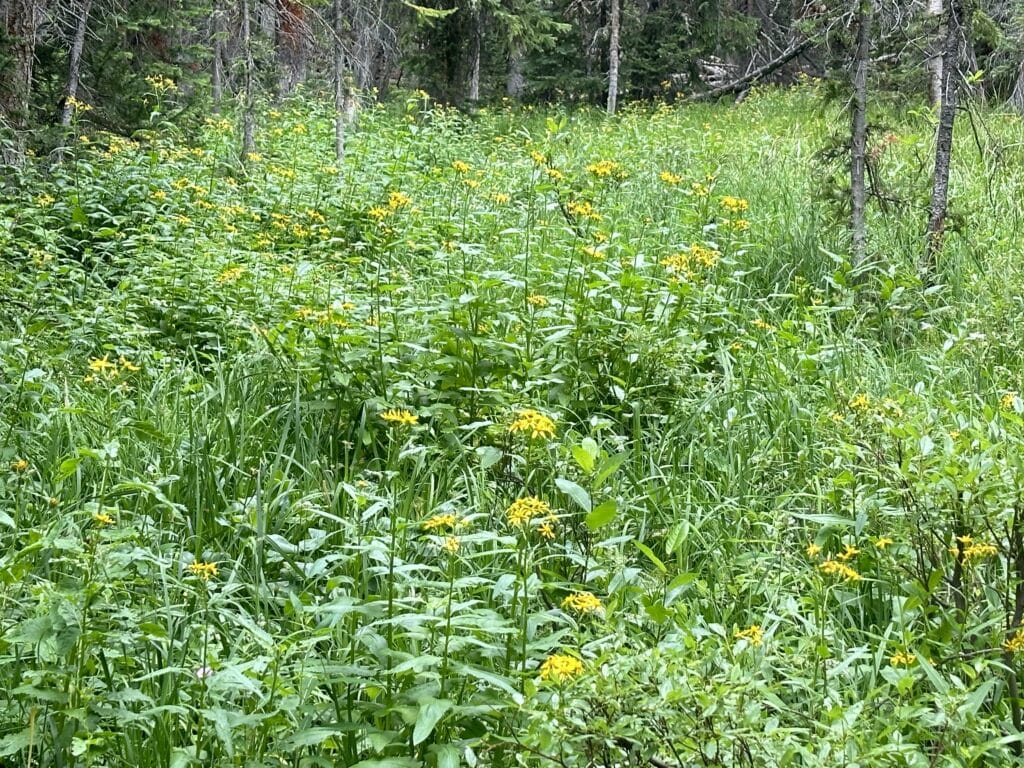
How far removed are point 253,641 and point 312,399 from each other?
1752 mm

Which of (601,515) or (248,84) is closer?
(601,515)

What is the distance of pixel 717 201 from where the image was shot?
7770mm

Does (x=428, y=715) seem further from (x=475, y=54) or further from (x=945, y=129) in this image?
(x=475, y=54)

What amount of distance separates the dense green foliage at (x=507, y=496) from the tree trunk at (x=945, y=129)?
269 millimetres

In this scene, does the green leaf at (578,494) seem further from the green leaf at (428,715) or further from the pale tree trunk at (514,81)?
the pale tree trunk at (514,81)

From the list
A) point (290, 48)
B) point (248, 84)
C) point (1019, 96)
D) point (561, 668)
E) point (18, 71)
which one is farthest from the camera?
point (290, 48)

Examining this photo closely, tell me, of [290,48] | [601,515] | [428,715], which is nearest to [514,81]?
[290,48]

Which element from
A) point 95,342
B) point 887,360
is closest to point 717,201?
point 887,360

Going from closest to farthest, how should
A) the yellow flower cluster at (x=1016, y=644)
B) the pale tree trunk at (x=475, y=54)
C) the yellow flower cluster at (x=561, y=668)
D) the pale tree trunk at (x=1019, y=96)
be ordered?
the yellow flower cluster at (x=561, y=668) → the yellow flower cluster at (x=1016, y=644) → the pale tree trunk at (x=1019, y=96) → the pale tree trunk at (x=475, y=54)

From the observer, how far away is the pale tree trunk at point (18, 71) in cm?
858

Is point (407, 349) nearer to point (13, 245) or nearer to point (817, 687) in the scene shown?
point (817, 687)

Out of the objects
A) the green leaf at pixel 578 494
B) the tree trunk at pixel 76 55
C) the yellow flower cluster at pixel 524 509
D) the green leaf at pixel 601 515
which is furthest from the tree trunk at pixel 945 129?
the tree trunk at pixel 76 55

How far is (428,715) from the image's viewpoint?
1.83 m

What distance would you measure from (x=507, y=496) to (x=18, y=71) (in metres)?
7.79
